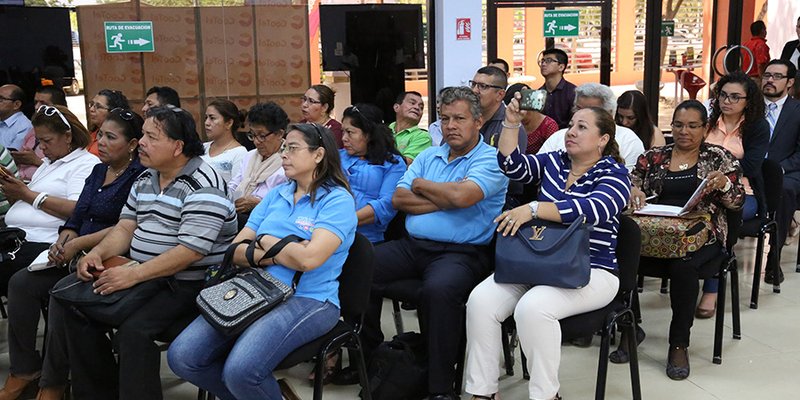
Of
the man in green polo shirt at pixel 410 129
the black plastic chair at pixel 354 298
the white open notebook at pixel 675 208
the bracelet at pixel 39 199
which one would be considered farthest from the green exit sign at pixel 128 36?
the white open notebook at pixel 675 208

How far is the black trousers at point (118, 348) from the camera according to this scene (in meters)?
3.01

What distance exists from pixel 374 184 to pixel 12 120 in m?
3.42

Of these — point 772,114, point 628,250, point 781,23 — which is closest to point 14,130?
point 628,250

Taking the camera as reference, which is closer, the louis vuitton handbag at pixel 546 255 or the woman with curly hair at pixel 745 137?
the louis vuitton handbag at pixel 546 255

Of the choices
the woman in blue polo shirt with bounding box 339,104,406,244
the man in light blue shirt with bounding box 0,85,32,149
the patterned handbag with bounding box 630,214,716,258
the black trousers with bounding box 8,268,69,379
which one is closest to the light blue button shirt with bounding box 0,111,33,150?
the man in light blue shirt with bounding box 0,85,32,149

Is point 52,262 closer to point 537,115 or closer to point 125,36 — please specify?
point 537,115

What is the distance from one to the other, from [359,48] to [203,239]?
4561 millimetres

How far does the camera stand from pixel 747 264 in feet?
18.1

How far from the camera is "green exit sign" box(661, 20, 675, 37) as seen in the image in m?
8.59

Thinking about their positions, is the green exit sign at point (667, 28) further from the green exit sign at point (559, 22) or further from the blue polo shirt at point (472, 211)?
the blue polo shirt at point (472, 211)

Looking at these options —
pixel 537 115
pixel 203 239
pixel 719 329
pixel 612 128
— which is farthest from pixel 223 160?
pixel 719 329

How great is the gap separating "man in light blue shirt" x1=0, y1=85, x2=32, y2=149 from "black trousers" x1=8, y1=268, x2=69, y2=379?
253cm

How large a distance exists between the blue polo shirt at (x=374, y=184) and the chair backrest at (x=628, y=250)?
1.20 metres

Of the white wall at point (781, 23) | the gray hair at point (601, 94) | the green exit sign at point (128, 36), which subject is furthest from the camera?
the white wall at point (781, 23)
